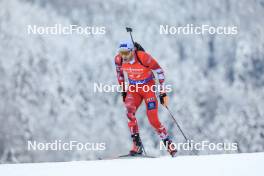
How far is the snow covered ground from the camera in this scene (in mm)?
3393

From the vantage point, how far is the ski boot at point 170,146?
415 cm

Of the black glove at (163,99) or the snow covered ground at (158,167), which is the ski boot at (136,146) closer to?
the snow covered ground at (158,167)

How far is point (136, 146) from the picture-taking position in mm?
4145

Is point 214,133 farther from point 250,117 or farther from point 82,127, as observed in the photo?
point 82,127

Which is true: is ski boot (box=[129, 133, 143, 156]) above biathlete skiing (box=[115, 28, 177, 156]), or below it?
below

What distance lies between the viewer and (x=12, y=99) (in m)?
4.11

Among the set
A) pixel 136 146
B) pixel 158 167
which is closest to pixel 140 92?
pixel 136 146

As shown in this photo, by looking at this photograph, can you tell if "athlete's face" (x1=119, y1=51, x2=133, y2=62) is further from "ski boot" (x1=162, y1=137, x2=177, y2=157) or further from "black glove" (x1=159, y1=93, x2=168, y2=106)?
"ski boot" (x1=162, y1=137, x2=177, y2=157)

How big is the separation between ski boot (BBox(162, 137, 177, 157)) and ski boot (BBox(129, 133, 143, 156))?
0.73 feet

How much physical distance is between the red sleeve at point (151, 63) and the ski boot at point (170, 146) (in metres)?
0.53

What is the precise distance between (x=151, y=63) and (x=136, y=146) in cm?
77

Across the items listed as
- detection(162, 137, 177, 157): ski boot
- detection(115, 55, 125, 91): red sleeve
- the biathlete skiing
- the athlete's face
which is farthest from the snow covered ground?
the athlete's face

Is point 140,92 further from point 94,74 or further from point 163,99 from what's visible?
point 94,74

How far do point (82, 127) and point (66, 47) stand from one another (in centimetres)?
74
